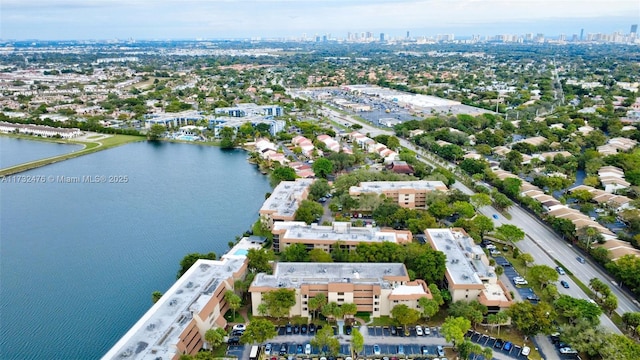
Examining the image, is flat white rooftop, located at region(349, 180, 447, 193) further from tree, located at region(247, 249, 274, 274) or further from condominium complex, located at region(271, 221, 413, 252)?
tree, located at region(247, 249, 274, 274)

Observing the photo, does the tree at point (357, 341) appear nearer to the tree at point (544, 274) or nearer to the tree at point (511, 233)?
the tree at point (544, 274)

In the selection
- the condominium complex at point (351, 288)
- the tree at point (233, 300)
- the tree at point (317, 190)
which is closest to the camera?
the tree at point (233, 300)

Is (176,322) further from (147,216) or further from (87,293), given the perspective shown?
(147,216)

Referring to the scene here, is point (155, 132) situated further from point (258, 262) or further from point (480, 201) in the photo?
point (480, 201)

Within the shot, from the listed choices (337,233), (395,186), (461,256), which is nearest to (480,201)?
(395,186)

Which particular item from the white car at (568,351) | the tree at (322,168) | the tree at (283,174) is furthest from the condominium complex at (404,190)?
the white car at (568,351)

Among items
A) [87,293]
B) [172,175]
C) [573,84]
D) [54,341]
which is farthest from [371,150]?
[573,84]

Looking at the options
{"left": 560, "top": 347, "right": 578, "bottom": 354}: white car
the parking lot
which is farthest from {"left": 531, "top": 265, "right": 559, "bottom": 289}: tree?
the parking lot
